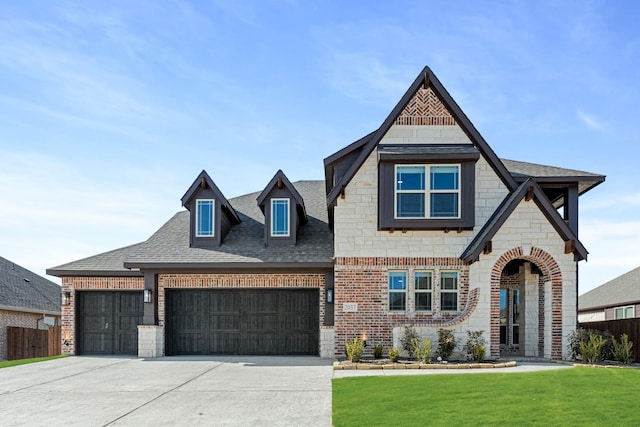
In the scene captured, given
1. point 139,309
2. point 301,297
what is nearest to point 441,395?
point 301,297

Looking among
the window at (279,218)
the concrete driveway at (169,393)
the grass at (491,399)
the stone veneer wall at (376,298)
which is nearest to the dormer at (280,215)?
the window at (279,218)

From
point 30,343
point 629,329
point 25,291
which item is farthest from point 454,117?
point 25,291

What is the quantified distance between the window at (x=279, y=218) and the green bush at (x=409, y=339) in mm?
5753

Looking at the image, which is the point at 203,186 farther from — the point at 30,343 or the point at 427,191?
the point at 30,343

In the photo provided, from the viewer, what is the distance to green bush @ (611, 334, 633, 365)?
1698cm

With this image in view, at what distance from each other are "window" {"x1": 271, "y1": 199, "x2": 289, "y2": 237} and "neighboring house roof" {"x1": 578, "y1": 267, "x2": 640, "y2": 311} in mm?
18395

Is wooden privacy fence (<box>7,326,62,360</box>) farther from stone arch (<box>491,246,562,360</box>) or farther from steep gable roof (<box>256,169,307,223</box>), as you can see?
stone arch (<box>491,246,562,360</box>)

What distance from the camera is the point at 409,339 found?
1745cm

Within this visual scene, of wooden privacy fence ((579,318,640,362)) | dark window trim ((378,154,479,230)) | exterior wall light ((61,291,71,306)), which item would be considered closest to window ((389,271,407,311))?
dark window trim ((378,154,479,230))

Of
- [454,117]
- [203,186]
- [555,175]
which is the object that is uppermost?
[454,117]

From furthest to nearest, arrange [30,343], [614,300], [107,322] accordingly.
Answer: [614,300]
[30,343]
[107,322]

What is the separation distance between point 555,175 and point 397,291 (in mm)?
6179

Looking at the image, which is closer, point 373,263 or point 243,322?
point 373,263

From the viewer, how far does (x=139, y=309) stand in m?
21.7
